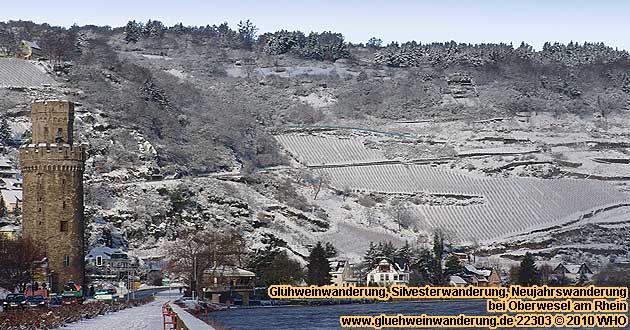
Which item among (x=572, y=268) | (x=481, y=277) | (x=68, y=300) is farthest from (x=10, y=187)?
(x=68, y=300)

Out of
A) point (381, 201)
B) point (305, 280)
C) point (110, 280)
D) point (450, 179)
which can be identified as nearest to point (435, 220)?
point (381, 201)

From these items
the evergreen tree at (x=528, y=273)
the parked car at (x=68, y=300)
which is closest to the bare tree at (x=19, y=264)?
the parked car at (x=68, y=300)

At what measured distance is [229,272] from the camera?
88.5m

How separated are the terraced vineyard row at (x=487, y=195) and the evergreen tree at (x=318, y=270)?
37119mm

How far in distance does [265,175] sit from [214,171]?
6.81 metres

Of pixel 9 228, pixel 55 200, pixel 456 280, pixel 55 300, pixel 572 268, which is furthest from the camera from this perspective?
pixel 572 268

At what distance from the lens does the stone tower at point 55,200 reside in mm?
65250

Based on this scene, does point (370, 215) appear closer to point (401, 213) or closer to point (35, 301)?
point (401, 213)

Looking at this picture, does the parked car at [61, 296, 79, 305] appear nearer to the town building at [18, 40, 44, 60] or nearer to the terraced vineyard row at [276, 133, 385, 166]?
the terraced vineyard row at [276, 133, 385, 166]

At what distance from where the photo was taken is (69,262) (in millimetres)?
65438

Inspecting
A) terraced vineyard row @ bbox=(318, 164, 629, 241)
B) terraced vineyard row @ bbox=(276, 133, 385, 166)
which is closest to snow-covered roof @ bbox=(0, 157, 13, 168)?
terraced vineyard row @ bbox=(318, 164, 629, 241)

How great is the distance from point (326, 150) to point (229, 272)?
266 ft

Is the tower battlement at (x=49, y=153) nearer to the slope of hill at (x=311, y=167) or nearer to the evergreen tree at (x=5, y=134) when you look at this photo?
the slope of hill at (x=311, y=167)

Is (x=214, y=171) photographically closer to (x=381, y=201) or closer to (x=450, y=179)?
(x=381, y=201)
